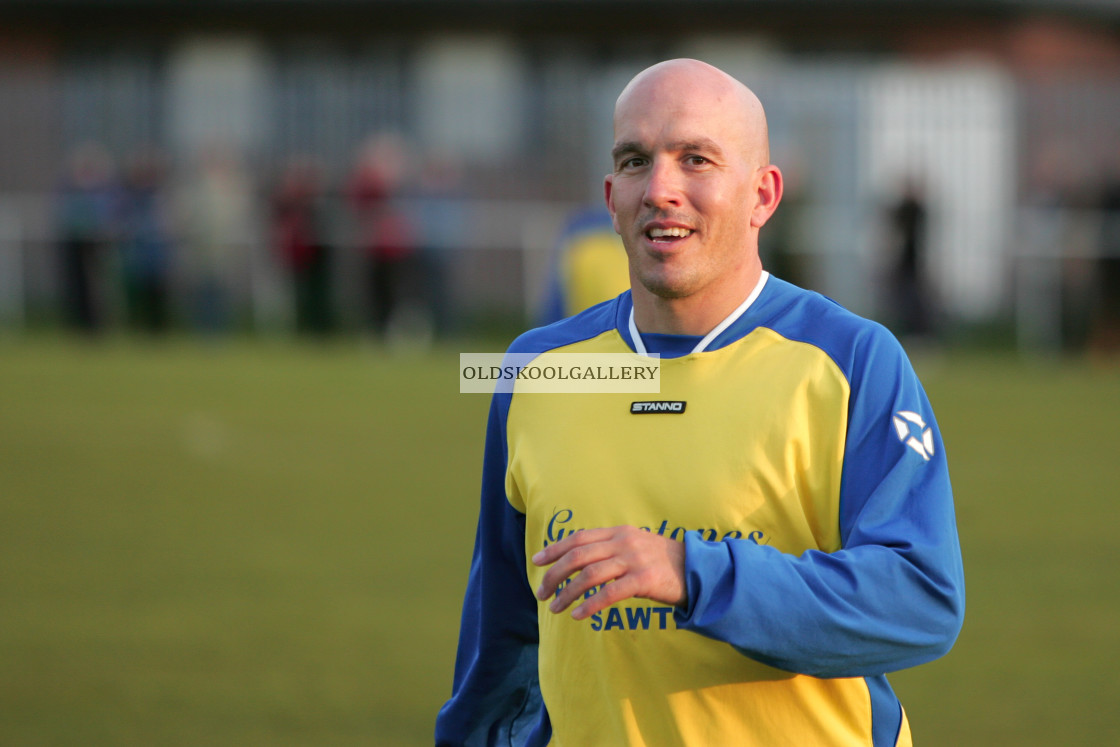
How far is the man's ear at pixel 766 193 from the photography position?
9.95ft

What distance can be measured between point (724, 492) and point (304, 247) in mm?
18211

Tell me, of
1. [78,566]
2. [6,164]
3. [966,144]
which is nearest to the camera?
[78,566]

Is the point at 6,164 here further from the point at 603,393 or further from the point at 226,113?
the point at 603,393

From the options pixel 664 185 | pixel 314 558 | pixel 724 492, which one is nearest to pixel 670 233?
pixel 664 185

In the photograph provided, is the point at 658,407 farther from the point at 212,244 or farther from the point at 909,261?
the point at 212,244

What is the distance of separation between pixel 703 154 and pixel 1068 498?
29.4 ft

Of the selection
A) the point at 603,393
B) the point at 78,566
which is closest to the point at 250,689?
the point at 78,566

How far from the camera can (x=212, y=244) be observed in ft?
66.2

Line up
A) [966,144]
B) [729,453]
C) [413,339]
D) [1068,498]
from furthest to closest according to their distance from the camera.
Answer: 1. [966,144]
2. [413,339]
3. [1068,498]
4. [729,453]

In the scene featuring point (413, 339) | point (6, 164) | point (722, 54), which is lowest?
point (413, 339)

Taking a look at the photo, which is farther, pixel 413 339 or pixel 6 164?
pixel 6 164

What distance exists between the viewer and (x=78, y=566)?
9.08 metres

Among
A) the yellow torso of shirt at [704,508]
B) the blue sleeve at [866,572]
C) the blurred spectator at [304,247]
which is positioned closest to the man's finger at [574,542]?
the blue sleeve at [866,572]

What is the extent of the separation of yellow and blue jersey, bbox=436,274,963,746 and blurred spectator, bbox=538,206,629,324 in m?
4.05
